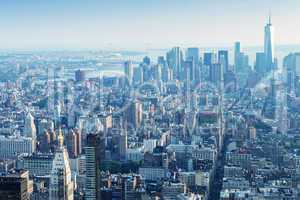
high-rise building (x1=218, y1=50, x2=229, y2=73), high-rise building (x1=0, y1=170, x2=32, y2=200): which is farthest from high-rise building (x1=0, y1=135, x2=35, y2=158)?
high-rise building (x1=218, y1=50, x2=229, y2=73)

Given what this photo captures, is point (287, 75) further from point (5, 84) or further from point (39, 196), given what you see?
point (39, 196)

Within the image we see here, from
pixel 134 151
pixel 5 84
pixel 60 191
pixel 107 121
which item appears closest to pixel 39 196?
pixel 60 191

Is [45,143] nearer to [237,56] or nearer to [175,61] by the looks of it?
[237,56]

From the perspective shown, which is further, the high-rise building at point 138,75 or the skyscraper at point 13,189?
the high-rise building at point 138,75

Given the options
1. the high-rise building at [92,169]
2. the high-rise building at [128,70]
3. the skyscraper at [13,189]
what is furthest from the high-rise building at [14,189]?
the high-rise building at [128,70]

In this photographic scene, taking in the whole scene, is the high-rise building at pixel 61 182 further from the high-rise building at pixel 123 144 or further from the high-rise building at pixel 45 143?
the high-rise building at pixel 123 144

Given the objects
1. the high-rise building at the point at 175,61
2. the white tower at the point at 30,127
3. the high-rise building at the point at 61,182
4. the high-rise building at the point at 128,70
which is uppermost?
the high-rise building at the point at 175,61
